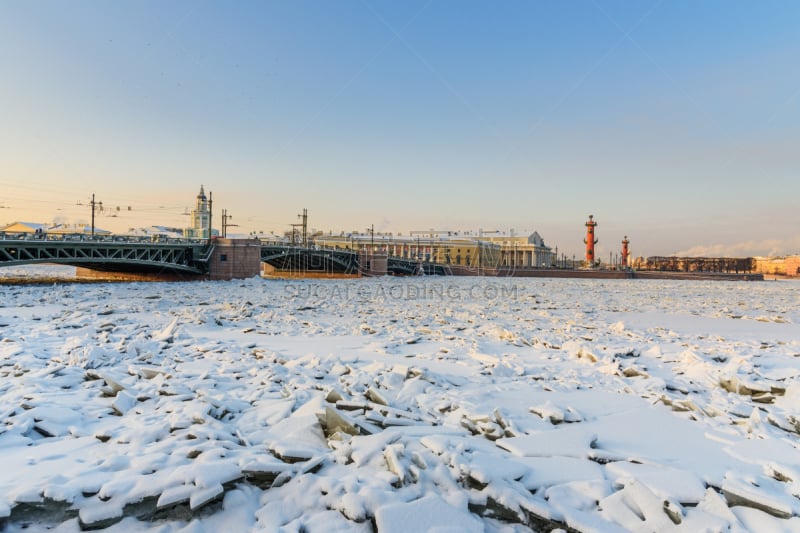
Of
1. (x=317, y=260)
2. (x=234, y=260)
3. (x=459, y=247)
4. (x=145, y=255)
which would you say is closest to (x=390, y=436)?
(x=234, y=260)

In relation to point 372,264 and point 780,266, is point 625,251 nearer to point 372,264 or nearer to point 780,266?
point 372,264

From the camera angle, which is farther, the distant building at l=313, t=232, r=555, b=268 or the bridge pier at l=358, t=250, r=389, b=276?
the distant building at l=313, t=232, r=555, b=268

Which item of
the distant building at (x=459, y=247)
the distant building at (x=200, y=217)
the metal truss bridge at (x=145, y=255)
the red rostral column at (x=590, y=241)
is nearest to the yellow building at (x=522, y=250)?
the distant building at (x=459, y=247)

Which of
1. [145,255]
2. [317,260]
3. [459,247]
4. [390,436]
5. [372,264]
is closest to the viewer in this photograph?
[390,436]

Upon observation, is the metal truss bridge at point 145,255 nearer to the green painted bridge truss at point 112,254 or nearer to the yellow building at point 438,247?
the green painted bridge truss at point 112,254

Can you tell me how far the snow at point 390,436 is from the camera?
9.49 feet

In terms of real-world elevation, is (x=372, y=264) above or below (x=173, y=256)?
below

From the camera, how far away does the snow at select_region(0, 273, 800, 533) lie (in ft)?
9.49

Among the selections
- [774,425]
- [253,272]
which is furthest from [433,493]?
[253,272]

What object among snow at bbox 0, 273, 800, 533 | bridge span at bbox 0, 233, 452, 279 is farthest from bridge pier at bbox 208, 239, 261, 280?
snow at bbox 0, 273, 800, 533

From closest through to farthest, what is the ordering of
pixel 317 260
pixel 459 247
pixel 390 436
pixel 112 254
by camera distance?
pixel 390 436, pixel 112 254, pixel 317 260, pixel 459 247

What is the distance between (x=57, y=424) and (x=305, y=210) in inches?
2077

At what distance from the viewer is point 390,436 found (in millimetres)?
3961

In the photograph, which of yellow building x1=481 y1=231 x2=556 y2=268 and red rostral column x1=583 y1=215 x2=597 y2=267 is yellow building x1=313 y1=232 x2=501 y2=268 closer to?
yellow building x1=481 y1=231 x2=556 y2=268
